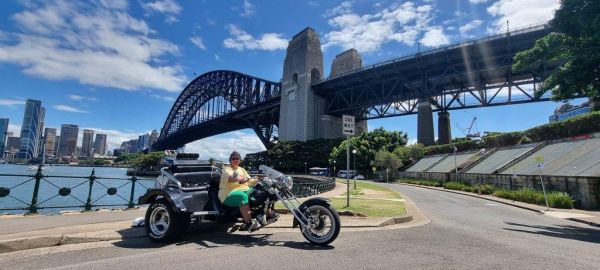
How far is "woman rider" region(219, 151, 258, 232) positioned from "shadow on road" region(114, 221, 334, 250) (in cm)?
42

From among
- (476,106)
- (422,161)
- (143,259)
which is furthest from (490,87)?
(143,259)

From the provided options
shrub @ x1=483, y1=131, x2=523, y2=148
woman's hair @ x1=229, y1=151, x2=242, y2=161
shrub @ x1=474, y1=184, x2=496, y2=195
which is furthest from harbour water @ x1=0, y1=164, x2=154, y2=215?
shrub @ x1=483, y1=131, x2=523, y2=148

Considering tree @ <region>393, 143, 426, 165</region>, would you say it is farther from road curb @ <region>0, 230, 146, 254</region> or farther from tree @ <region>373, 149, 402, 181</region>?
road curb @ <region>0, 230, 146, 254</region>

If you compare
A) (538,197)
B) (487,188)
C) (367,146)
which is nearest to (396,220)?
(538,197)

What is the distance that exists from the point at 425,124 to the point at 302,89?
28931mm

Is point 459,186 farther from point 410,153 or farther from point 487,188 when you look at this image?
point 410,153

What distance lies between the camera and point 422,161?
5378 centimetres

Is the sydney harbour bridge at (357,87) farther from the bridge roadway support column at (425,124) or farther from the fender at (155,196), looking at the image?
the fender at (155,196)

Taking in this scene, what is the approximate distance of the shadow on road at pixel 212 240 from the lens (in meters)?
5.91

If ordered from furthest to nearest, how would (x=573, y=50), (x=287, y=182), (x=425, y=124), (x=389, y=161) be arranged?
1. (x=425, y=124)
2. (x=389, y=161)
3. (x=573, y=50)
4. (x=287, y=182)

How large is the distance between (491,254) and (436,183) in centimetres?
3561

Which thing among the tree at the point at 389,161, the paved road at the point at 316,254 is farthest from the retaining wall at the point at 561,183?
the tree at the point at 389,161

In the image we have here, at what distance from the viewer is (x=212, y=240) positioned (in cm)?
635

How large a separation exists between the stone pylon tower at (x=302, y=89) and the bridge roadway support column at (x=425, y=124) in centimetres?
2427
